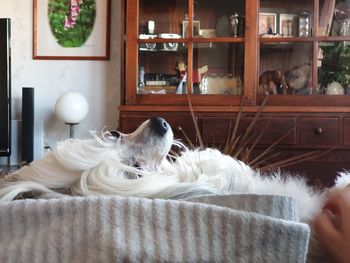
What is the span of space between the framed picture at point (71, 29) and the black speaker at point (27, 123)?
0.37 meters

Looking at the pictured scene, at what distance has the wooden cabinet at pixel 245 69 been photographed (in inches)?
80.3

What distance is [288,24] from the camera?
2213 millimetres

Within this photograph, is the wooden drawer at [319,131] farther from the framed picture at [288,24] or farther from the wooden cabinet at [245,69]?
the framed picture at [288,24]

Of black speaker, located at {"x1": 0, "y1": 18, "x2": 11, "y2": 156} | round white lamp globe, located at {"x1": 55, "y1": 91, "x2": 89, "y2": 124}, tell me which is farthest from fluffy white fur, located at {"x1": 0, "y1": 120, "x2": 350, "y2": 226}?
black speaker, located at {"x1": 0, "y1": 18, "x2": 11, "y2": 156}

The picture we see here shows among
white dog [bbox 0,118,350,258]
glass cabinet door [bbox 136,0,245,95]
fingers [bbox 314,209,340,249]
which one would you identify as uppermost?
glass cabinet door [bbox 136,0,245,95]

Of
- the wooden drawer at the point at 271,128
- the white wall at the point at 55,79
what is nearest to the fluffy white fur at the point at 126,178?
the wooden drawer at the point at 271,128

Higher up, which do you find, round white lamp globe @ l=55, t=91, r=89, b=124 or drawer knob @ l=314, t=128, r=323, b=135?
round white lamp globe @ l=55, t=91, r=89, b=124

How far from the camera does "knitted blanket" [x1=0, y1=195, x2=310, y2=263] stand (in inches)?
12.2

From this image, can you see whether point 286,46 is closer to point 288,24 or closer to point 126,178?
point 288,24

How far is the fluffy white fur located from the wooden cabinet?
147 centimetres

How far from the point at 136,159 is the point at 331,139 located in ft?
5.29

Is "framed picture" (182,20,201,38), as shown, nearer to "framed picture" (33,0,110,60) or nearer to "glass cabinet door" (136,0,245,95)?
"glass cabinet door" (136,0,245,95)

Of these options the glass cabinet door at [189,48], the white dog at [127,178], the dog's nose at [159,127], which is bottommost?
the white dog at [127,178]

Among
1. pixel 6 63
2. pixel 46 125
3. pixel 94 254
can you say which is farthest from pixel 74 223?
pixel 46 125
